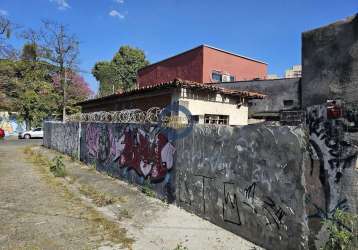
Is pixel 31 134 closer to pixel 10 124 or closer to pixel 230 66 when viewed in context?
pixel 10 124

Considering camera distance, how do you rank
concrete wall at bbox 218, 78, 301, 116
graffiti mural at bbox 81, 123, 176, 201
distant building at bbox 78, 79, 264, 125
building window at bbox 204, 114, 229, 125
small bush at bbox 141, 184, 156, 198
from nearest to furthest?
graffiti mural at bbox 81, 123, 176, 201, small bush at bbox 141, 184, 156, 198, distant building at bbox 78, 79, 264, 125, building window at bbox 204, 114, 229, 125, concrete wall at bbox 218, 78, 301, 116

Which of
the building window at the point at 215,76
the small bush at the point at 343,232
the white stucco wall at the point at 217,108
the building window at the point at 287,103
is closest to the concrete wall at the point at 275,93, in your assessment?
the building window at the point at 287,103

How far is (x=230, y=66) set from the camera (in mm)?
24766

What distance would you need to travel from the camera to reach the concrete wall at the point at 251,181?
4398mm

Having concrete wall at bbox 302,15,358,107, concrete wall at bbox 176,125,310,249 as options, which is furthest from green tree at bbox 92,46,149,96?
concrete wall at bbox 176,125,310,249

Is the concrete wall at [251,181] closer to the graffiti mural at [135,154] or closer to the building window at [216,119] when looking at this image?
the graffiti mural at [135,154]

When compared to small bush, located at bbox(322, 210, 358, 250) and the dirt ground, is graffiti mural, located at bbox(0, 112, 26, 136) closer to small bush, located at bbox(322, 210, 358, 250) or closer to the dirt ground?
the dirt ground

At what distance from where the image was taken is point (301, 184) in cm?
431

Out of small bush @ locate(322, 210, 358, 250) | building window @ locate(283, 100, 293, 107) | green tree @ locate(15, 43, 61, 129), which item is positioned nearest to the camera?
small bush @ locate(322, 210, 358, 250)

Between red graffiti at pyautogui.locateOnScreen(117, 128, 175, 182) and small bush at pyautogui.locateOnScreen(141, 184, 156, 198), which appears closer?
red graffiti at pyautogui.locateOnScreen(117, 128, 175, 182)

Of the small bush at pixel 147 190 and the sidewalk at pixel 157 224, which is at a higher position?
the small bush at pixel 147 190

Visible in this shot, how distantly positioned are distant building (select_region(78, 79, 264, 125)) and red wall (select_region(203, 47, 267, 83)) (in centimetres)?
1021

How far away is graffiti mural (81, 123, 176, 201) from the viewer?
7.55 metres

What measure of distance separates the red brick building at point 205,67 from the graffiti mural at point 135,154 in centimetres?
1171
